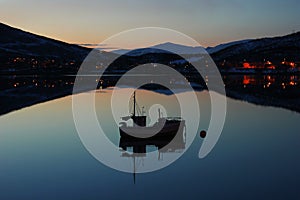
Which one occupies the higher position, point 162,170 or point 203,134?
point 203,134

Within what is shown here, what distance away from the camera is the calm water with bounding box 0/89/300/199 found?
16.9 m

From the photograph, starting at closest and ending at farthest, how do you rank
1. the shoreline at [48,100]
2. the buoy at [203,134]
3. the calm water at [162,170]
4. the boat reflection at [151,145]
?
the calm water at [162,170]
the boat reflection at [151,145]
the buoy at [203,134]
the shoreline at [48,100]

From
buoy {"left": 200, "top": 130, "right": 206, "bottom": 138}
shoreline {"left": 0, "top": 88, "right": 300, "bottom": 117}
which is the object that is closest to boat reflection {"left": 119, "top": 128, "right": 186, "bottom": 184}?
buoy {"left": 200, "top": 130, "right": 206, "bottom": 138}

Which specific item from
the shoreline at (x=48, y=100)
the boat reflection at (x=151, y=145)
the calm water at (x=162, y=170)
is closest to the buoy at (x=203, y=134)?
the calm water at (x=162, y=170)

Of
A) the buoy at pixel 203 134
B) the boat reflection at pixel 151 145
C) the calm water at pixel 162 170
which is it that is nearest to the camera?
the calm water at pixel 162 170

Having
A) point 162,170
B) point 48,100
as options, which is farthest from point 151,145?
point 48,100

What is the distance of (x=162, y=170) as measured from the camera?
→ 20.8 m

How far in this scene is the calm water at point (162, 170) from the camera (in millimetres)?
16938

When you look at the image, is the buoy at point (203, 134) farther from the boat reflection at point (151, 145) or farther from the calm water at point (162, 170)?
the boat reflection at point (151, 145)

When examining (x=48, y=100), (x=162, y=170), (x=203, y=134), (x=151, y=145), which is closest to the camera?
(x=162, y=170)

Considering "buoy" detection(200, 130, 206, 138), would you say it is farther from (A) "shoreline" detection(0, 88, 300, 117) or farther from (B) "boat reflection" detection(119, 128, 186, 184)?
(A) "shoreline" detection(0, 88, 300, 117)

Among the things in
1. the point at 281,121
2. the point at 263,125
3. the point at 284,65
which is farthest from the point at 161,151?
the point at 284,65

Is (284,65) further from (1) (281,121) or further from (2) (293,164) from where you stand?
(2) (293,164)

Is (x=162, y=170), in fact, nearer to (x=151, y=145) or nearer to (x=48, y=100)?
(x=151, y=145)
